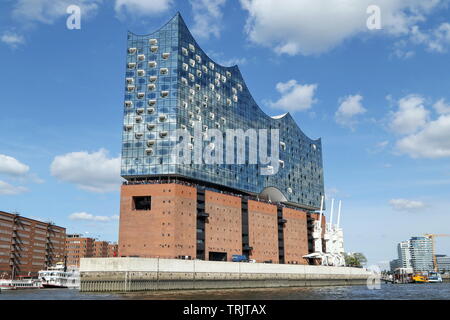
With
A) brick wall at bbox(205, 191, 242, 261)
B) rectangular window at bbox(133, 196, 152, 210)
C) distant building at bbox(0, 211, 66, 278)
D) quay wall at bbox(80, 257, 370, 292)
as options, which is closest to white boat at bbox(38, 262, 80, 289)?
distant building at bbox(0, 211, 66, 278)

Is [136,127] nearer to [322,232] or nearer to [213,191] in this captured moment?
[213,191]

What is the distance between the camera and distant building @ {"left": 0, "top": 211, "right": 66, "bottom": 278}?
168 meters

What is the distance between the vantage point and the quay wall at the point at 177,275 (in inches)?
3324

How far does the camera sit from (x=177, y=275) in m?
93.4

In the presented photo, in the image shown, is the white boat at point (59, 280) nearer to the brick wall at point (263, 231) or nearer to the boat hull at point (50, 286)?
the boat hull at point (50, 286)

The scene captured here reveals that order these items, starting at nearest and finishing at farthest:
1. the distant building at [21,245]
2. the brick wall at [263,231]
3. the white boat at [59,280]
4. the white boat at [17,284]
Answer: the brick wall at [263,231] → the white boat at [17,284] → the white boat at [59,280] → the distant building at [21,245]

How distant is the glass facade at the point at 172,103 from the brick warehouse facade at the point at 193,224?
4.76m

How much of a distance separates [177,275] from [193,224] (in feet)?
49.8

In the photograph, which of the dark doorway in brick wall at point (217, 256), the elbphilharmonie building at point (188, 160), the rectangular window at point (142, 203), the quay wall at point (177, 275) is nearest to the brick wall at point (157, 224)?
the elbphilharmonie building at point (188, 160)

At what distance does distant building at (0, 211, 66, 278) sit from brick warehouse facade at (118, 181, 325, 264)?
87718 millimetres

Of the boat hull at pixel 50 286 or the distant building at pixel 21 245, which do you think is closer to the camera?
the boat hull at pixel 50 286

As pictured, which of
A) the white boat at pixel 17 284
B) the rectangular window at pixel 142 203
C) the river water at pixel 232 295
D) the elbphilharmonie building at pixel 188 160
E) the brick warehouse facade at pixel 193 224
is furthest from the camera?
the white boat at pixel 17 284
